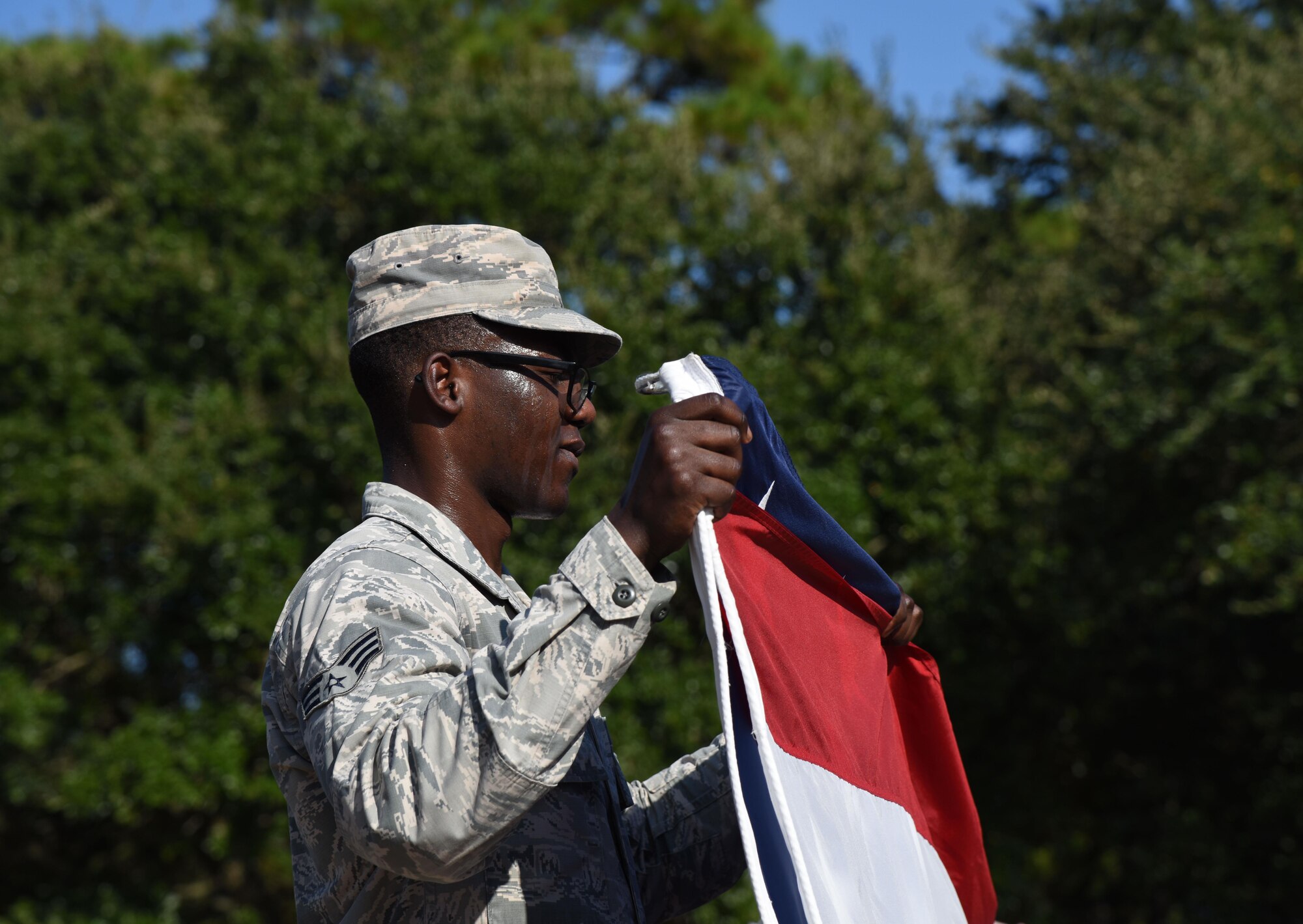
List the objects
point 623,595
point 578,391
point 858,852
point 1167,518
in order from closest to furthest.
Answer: point 623,595
point 858,852
point 578,391
point 1167,518

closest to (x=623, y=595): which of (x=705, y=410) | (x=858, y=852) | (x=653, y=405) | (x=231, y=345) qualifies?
(x=705, y=410)

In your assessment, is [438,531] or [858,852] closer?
[858,852]

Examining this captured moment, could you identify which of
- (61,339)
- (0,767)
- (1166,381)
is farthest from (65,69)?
(1166,381)

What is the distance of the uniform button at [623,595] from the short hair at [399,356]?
68cm

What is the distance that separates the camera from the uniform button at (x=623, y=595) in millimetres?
1574

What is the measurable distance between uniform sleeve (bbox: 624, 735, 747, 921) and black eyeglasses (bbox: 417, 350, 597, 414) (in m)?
0.66

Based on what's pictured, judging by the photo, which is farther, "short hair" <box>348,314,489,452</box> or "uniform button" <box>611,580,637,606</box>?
"short hair" <box>348,314,489,452</box>

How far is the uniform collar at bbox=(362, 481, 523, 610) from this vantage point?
2061 millimetres

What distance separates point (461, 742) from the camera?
4.82 ft

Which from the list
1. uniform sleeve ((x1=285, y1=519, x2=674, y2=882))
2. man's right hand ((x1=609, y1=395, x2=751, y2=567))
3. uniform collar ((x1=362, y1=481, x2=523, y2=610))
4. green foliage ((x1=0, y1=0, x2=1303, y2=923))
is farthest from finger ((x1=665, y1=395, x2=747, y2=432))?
green foliage ((x1=0, y1=0, x2=1303, y2=923))

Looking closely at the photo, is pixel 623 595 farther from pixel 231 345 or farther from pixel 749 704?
pixel 231 345

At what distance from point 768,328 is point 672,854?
25.6ft

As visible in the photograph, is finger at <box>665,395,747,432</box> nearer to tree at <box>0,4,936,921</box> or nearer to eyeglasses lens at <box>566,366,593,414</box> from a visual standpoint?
eyeglasses lens at <box>566,366,593,414</box>

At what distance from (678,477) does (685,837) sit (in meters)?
0.96
